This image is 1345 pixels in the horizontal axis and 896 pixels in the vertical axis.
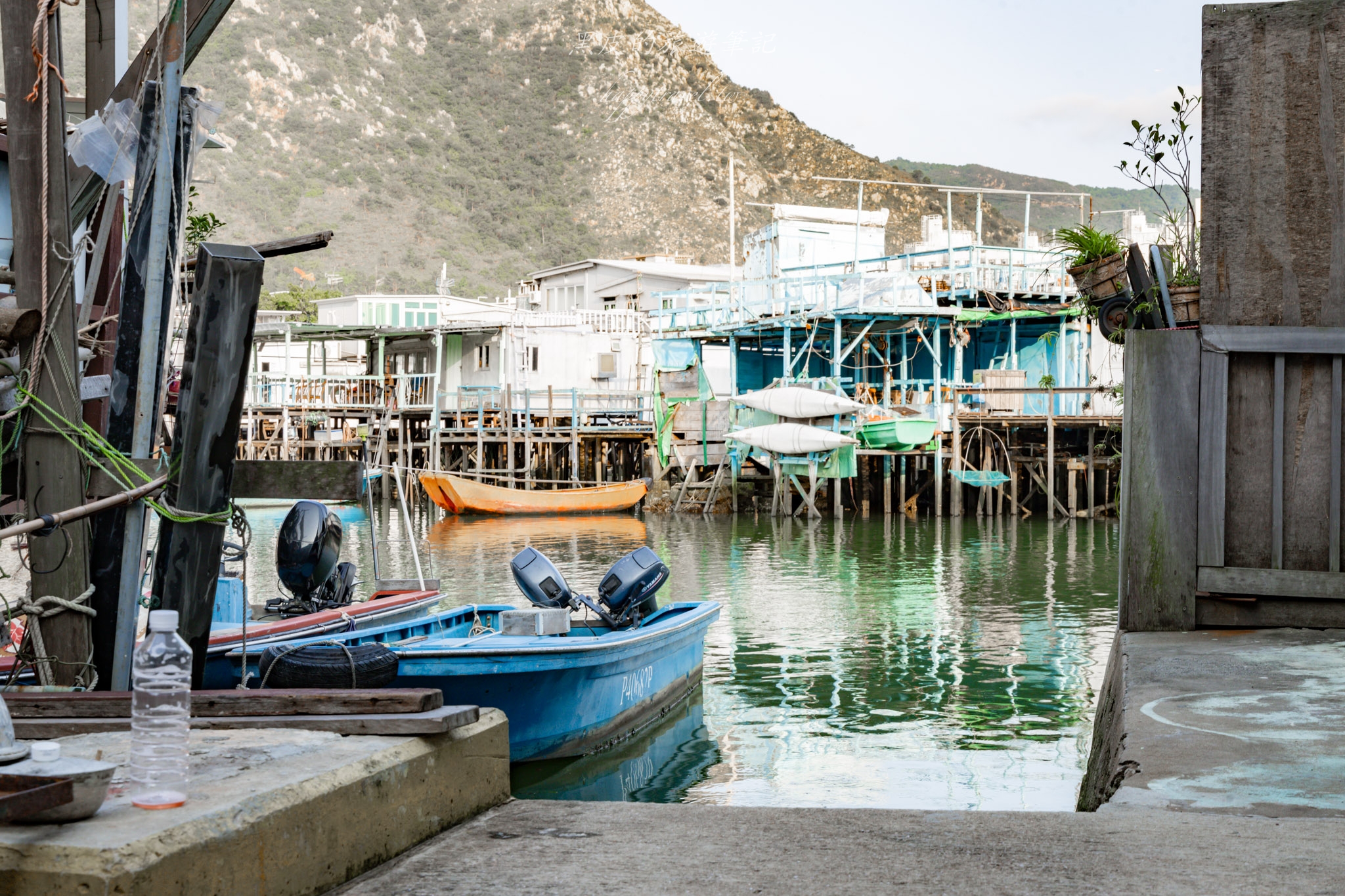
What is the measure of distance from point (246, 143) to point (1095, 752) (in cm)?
9746

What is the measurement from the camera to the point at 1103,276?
7742 millimetres

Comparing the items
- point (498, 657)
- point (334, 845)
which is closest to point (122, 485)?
point (334, 845)

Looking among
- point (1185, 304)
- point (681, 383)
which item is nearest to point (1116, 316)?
point (1185, 304)

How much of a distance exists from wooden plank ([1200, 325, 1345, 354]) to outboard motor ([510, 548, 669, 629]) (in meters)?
5.66

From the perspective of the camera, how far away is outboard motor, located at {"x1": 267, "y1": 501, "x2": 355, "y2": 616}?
408 inches

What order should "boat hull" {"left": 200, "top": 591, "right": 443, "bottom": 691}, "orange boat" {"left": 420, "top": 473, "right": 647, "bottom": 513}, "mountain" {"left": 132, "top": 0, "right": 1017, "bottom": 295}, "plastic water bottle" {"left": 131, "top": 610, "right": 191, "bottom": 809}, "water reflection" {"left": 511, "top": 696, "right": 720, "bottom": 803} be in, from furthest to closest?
"mountain" {"left": 132, "top": 0, "right": 1017, "bottom": 295}
"orange boat" {"left": 420, "top": 473, "right": 647, "bottom": 513}
"water reflection" {"left": 511, "top": 696, "right": 720, "bottom": 803}
"boat hull" {"left": 200, "top": 591, "right": 443, "bottom": 691}
"plastic water bottle" {"left": 131, "top": 610, "right": 191, "bottom": 809}

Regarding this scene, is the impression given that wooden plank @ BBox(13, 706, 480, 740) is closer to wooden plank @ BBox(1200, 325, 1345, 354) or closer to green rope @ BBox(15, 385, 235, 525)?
green rope @ BBox(15, 385, 235, 525)

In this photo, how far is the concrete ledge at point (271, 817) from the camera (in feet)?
8.86

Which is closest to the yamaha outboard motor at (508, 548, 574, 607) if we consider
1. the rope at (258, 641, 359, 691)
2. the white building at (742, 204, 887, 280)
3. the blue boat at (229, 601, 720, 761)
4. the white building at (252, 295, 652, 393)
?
the blue boat at (229, 601, 720, 761)

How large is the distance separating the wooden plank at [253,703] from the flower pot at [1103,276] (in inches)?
206

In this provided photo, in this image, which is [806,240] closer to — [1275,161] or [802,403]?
[802,403]

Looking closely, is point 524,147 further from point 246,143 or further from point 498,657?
point 498,657

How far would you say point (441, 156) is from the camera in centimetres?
10438

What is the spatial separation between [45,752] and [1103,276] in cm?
654
